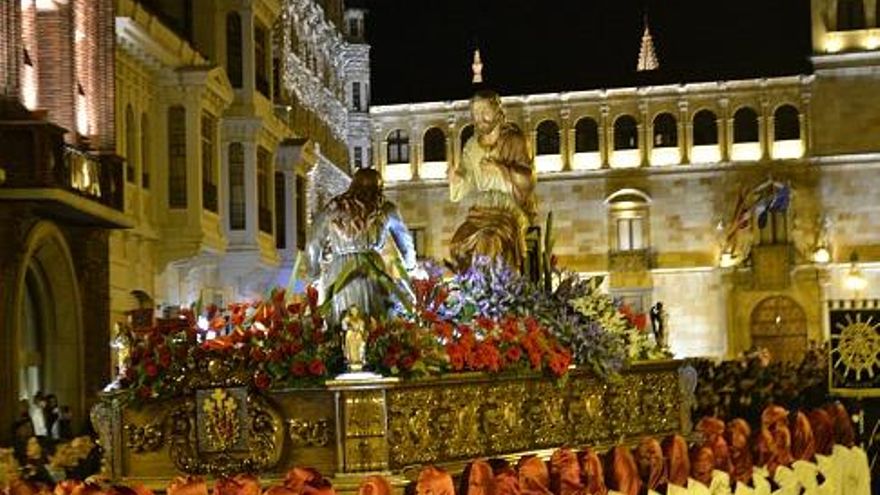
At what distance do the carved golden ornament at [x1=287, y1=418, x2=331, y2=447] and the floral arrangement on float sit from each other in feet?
0.99

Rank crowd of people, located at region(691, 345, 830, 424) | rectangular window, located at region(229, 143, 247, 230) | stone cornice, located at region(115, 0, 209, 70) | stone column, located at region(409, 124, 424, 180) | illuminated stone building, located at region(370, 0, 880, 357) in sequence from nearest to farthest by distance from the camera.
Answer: crowd of people, located at region(691, 345, 830, 424)
stone cornice, located at region(115, 0, 209, 70)
rectangular window, located at region(229, 143, 247, 230)
illuminated stone building, located at region(370, 0, 880, 357)
stone column, located at region(409, 124, 424, 180)

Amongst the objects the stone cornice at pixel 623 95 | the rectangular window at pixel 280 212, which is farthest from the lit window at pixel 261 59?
the stone cornice at pixel 623 95

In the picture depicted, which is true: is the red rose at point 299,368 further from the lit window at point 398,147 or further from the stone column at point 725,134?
the lit window at point 398,147

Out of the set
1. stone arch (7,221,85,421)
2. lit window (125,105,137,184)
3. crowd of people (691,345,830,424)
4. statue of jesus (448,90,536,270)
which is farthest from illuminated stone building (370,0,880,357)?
statue of jesus (448,90,536,270)

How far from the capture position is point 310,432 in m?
13.6

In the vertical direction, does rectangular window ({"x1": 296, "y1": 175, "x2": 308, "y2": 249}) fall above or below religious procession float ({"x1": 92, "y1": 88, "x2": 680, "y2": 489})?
above

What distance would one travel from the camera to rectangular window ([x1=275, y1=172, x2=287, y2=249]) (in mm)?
44156

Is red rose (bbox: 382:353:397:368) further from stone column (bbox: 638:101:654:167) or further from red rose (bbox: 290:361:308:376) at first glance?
stone column (bbox: 638:101:654:167)

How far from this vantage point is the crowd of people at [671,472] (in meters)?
11.2

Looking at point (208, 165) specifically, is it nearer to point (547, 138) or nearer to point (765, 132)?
point (547, 138)

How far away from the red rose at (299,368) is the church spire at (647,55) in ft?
176

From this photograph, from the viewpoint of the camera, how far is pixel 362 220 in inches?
609

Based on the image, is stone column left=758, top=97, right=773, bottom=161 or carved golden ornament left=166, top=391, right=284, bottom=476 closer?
carved golden ornament left=166, top=391, right=284, bottom=476

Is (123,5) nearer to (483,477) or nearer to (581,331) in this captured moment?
(581,331)
